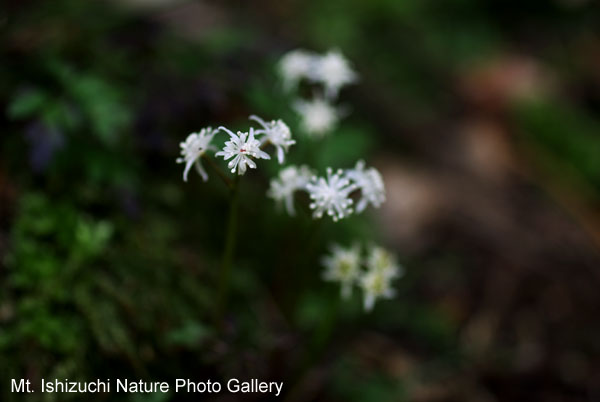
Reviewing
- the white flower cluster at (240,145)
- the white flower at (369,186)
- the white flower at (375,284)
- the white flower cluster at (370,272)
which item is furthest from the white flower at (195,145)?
the white flower at (375,284)

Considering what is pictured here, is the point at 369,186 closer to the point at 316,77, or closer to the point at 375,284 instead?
the point at 375,284

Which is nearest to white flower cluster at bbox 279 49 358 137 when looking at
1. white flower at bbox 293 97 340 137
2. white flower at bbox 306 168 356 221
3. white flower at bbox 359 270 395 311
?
white flower at bbox 293 97 340 137

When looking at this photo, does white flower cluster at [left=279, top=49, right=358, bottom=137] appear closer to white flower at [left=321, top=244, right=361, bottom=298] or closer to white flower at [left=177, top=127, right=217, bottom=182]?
white flower at [left=321, top=244, right=361, bottom=298]

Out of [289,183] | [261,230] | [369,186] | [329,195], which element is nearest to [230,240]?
[289,183]

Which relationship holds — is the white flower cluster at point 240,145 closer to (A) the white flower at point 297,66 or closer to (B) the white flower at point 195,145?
(B) the white flower at point 195,145

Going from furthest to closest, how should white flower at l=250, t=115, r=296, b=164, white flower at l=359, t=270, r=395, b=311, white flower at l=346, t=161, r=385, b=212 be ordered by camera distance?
white flower at l=359, t=270, r=395, b=311 → white flower at l=346, t=161, r=385, b=212 → white flower at l=250, t=115, r=296, b=164

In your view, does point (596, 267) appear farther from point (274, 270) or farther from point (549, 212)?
point (274, 270)
